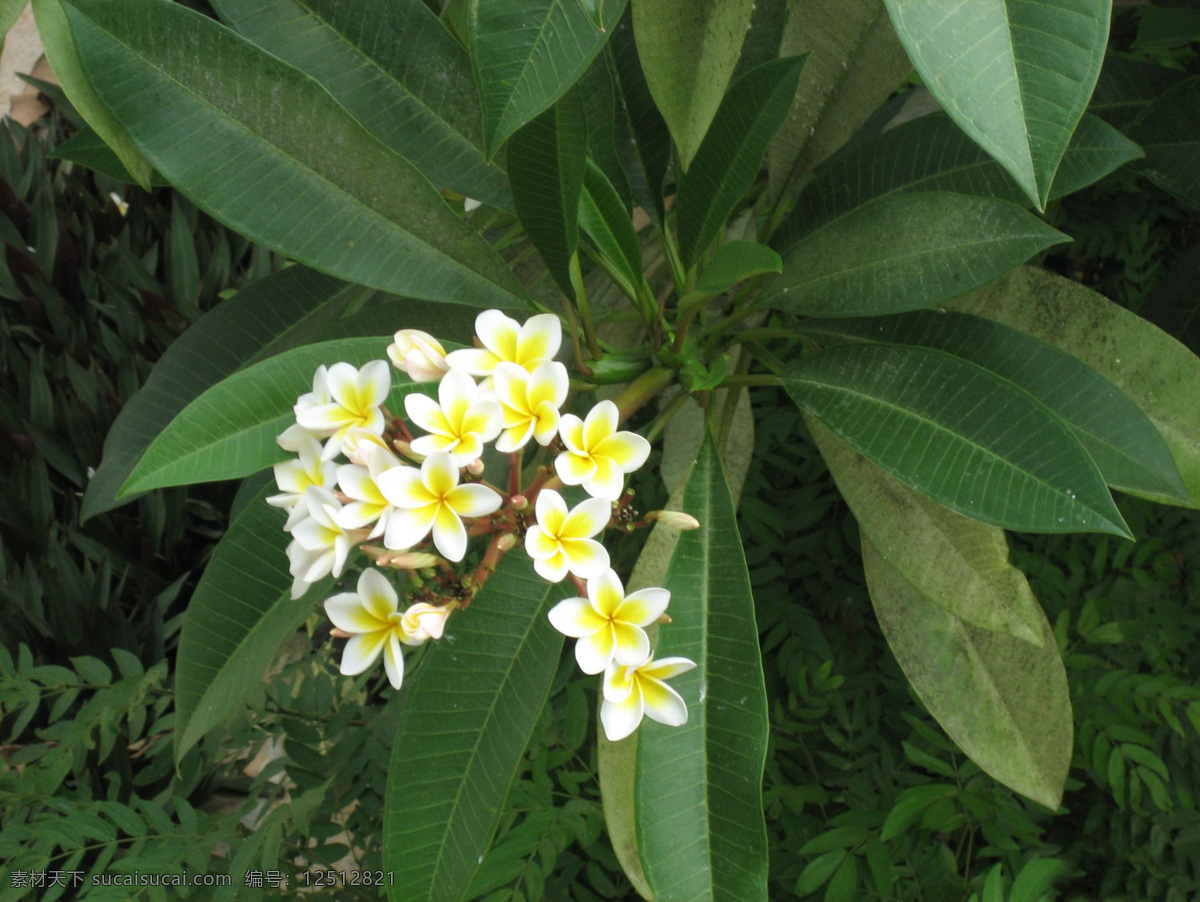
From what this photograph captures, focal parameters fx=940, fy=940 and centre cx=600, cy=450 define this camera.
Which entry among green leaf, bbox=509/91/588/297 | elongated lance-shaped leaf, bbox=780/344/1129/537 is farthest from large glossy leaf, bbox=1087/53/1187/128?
green leaf, bbox=509/91/588/297

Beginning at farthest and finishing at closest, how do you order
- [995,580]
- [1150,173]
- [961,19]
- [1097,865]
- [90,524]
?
1. [90,524]
2. [1097,865]
3. [1150,173]
4. [995,580]
5. [961,19]

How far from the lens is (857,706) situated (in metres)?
1.17

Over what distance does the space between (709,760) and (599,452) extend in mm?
260

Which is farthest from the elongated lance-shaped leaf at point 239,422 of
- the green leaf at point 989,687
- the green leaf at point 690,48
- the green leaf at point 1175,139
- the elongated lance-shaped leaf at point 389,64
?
the green leaf at point 1175,139

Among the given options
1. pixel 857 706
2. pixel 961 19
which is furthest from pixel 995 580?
pixel 961 19

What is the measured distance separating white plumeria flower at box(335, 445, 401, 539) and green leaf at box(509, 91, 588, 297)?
284mm

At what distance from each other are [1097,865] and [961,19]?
40.7 inches

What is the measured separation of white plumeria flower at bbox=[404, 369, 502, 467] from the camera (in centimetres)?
60

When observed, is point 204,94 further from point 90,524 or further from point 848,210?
point 90,524

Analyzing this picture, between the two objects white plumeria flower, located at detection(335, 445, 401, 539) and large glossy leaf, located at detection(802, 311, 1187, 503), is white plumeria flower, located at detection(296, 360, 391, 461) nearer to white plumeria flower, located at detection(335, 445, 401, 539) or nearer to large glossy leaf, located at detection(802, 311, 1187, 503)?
white plumeria flower, located at detection(335, 445, 401, 539)

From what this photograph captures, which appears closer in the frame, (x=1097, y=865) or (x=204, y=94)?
(x=204, y=94)

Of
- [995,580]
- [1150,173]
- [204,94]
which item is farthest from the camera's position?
[1150,173]

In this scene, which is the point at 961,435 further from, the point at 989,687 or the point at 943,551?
the point at 989,687

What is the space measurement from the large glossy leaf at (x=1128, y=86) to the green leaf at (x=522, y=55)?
80 centimetres
